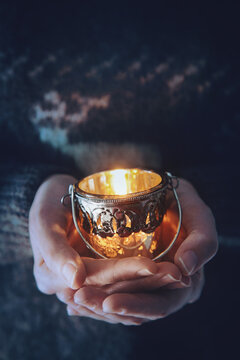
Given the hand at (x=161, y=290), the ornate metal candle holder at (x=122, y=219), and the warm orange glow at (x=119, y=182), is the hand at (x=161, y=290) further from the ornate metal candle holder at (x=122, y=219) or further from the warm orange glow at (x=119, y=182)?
the warm orange glow at (x=119, y=182)

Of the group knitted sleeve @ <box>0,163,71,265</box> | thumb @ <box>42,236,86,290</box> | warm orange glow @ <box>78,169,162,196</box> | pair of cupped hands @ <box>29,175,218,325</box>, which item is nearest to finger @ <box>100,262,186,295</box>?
pair of cupped hands @ <box>29,175,218,325</box>

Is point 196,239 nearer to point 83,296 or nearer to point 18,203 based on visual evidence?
point 83,296

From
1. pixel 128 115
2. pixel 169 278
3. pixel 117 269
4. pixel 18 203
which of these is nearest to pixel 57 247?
pixel 117 269

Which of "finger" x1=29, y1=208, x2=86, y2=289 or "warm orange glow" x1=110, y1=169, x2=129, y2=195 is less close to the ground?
"warm orange glow" x1=110, y1=169, x2=129, y2=195

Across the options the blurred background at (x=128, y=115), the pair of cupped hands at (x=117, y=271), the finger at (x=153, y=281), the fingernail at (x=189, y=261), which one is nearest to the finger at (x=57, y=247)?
the pair of cupped hands at (x=117, y=271)

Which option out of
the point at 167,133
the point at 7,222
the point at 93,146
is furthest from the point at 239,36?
the point at 7,222

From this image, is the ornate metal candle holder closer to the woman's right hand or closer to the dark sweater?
the woman's right hand

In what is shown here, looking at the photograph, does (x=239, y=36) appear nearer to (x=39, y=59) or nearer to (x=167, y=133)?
(x=167, y=133)
